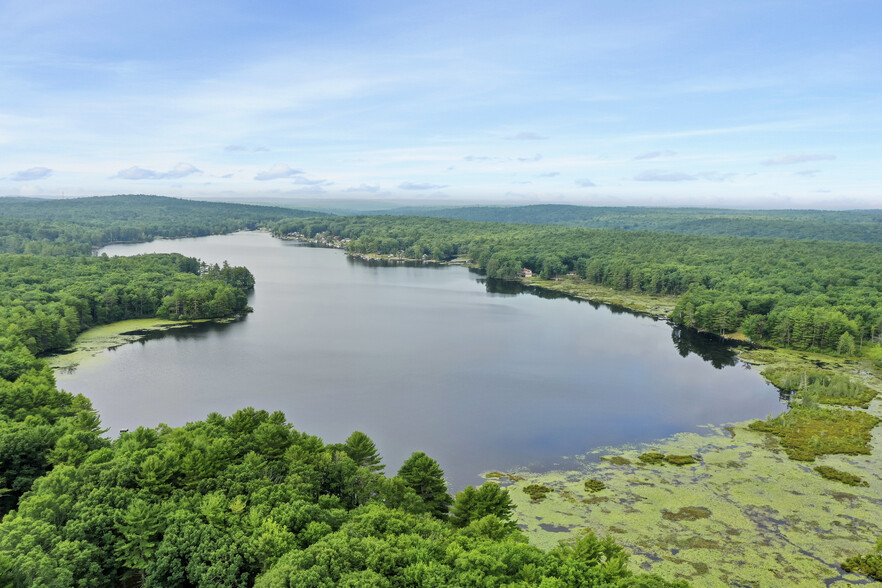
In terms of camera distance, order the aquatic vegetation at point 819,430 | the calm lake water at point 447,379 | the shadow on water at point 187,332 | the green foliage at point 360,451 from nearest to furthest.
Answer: the green foliage at point 360,451
the aquatic vegetation at point 819,430
the calm lake water at point 447,379
the shadow on water at point 187,332

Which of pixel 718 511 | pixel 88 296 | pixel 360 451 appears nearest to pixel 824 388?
pixel 718 511

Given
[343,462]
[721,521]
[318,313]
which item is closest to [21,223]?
[318,313]

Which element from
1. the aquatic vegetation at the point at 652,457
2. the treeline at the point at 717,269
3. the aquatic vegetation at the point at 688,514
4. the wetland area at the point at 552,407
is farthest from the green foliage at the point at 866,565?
the treeline at the point at 717,269

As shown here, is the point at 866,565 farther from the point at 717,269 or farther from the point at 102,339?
the point at 717,269

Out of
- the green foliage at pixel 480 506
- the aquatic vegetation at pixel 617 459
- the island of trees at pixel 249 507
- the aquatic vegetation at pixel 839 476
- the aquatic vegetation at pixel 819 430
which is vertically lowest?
the aquatic vegetation at pixel 617 459

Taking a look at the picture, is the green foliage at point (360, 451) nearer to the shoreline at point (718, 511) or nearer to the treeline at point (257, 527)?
the treeline at point (257, 527)
